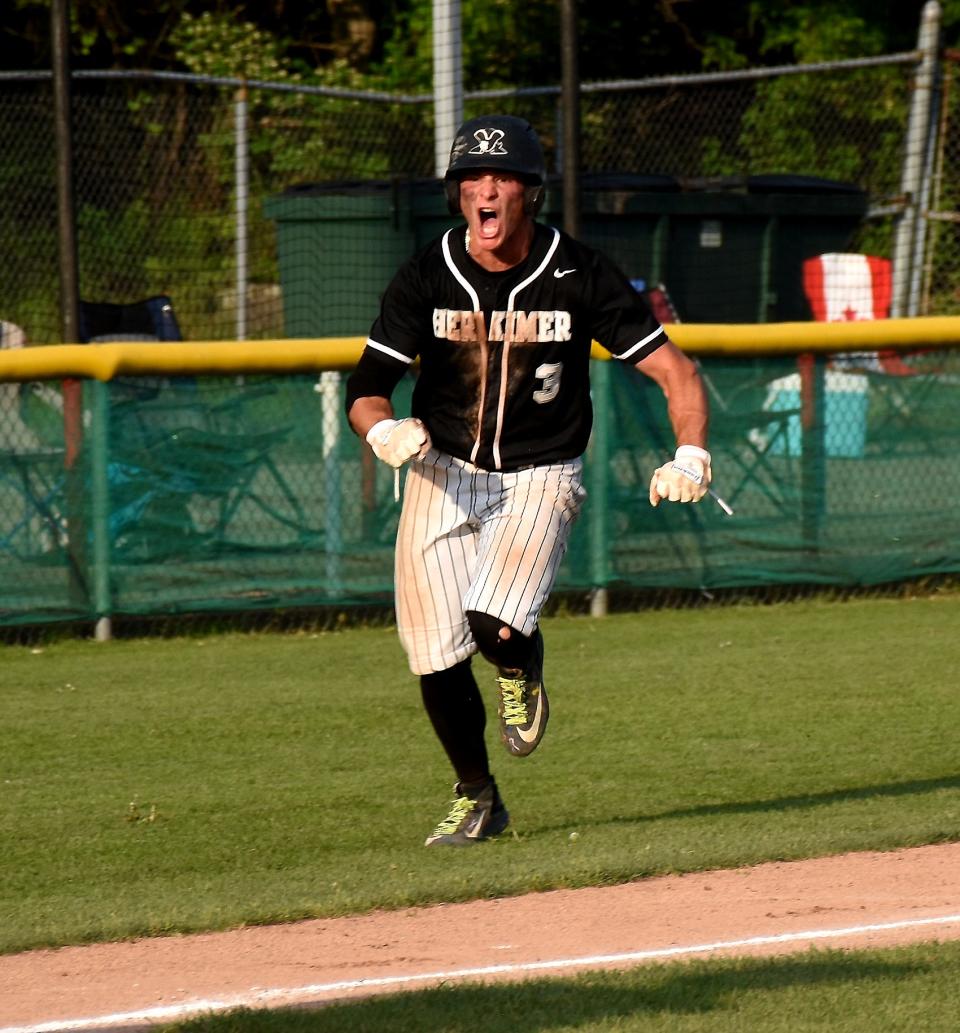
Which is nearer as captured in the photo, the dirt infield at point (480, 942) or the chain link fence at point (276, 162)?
the dirt infield at point (480, 942)

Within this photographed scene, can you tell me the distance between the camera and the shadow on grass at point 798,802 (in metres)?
5.87

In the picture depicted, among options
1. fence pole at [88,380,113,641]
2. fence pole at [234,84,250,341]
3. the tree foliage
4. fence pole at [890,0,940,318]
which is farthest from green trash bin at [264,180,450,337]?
the tree foliage

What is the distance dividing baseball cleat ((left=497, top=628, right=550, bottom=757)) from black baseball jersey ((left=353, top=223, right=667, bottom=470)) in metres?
0.59

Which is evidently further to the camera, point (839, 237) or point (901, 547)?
point (839, 237)

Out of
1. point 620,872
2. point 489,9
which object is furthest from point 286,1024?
point 489,9

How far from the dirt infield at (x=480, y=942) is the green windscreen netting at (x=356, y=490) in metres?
4.55

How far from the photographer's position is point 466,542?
5.38 metres

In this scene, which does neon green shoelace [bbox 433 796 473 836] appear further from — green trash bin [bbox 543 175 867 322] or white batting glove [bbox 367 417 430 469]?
green trash bin [bbox 543 175 867 322]

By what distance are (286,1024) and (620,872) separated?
156 centimetres

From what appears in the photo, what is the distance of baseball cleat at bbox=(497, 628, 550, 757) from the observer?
5.28 meters

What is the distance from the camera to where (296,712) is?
766 cm

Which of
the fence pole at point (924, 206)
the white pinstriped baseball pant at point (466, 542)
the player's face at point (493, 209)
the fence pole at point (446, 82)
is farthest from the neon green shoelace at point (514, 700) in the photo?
the fence pole at point (924, 206)

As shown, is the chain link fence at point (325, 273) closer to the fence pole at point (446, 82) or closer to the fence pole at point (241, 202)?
the fence pole at point (241, 202)

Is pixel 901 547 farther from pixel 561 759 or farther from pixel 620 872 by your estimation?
pixel 620 872
